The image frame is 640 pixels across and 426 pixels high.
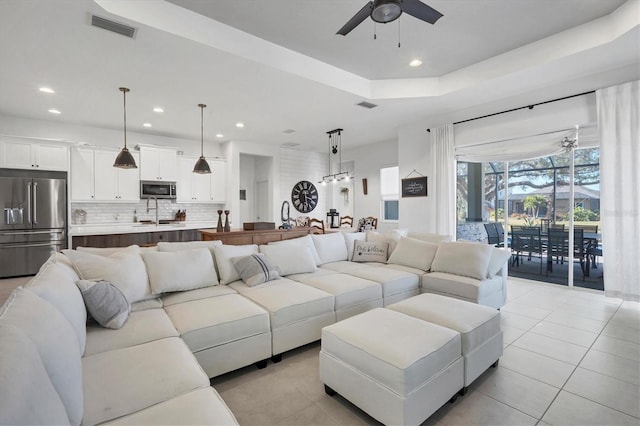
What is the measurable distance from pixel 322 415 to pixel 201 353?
36.3 inches

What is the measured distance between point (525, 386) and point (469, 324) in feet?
2.01

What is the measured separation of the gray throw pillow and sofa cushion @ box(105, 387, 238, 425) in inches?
41.1

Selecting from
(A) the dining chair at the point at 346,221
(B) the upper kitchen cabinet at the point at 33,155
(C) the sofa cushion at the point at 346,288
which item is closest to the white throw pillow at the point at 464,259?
(C) the sofa cushion at the point at 346,288

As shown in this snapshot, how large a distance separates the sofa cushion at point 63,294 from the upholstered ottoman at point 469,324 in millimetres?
2157

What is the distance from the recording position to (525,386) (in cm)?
217

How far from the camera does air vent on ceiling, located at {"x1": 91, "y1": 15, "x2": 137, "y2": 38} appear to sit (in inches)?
106

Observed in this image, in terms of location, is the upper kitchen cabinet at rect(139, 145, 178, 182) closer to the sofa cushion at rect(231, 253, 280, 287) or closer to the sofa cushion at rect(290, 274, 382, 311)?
the sofa cushion at rect(231, 253, 280, 287)

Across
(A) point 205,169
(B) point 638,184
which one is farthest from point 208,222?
(B) point 638,184

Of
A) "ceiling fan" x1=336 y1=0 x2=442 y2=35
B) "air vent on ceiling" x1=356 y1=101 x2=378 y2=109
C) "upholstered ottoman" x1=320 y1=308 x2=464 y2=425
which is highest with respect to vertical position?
"air vent on ceiling" x1=356 y1=101 x2=378 y2=109

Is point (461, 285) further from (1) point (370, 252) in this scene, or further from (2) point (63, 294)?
(2) point (63, 294)

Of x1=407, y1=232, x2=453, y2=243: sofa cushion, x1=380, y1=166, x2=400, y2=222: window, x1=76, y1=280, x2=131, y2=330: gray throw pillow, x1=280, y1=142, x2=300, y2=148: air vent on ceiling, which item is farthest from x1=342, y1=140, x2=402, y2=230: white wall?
x1=76, y1=280, x2=131, y2=330: gray throw pillow

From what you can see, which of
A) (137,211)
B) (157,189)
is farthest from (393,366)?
(137,211)

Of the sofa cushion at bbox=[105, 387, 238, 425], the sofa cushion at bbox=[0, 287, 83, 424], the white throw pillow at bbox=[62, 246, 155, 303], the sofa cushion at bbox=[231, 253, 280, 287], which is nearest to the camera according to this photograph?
the sofa cushion at bbox=[0, 287, 83, 424]

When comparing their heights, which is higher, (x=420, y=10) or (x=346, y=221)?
(x=420, y=10)
